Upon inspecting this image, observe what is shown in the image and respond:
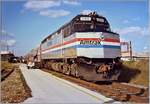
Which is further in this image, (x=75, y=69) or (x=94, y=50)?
(x=75, y=69)

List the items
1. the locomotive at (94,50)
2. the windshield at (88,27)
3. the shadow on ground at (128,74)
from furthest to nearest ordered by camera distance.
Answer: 1. the shadow on ground at (128,74)
2. the windshield at (88,27)
3. the locomotive at (94,50)

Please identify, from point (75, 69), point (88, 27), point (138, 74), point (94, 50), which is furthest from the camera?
point (138, 74)

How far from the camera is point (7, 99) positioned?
35.8 feet

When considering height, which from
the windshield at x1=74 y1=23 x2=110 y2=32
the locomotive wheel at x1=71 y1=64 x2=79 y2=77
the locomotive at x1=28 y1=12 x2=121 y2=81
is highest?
the windshield at x1=74 y1=23 x2=110 y2=32

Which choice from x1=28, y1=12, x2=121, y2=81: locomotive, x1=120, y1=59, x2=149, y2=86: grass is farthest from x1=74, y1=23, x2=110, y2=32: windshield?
x1=120, y1=59, x2=149, y2=86: grass

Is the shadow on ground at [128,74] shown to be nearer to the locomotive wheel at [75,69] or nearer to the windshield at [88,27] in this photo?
the locomotive wheel at [75,69]

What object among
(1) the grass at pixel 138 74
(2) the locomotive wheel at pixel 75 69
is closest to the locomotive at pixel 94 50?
(2) the locomotive wheel at pixel 75 69

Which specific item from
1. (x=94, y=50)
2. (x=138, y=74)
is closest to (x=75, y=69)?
(x=94, y=50)

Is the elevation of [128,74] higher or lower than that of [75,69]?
lower

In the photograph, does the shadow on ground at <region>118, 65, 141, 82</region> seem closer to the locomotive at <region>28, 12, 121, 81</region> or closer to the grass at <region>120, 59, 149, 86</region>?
the grass at <region>120, 59, 149, 86</region>

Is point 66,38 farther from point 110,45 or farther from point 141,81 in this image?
point 141,81

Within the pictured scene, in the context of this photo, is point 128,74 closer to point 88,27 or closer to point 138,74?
point 138,74

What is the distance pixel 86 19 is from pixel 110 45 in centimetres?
228

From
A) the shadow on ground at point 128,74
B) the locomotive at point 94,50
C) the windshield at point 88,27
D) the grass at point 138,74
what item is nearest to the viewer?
the locomotive at point 94,50
